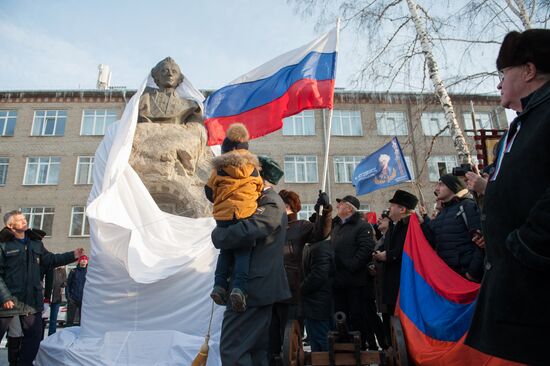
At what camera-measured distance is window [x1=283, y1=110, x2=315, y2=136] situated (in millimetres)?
24844

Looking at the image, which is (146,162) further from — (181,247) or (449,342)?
(449,342)

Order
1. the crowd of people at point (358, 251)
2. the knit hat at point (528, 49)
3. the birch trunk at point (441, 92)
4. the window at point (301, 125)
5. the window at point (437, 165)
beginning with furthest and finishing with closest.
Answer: the window at point (437, 165) < the window at point (301, 125) < the birch trunk at point (441, 92) < the knit hat at point (528, 49) < the crowd of people at point (358, 251)

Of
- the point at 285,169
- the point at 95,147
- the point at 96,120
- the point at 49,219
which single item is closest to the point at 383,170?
the point at 285,169

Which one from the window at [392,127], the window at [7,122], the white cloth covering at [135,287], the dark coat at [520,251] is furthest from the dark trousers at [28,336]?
the window at [7,122]

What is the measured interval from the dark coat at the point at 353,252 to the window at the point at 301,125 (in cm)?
2001

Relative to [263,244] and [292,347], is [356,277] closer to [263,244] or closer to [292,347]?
[292,347]

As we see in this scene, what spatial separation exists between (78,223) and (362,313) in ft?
70.3

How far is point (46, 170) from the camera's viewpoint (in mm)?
23547

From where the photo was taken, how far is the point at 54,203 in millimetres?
22781

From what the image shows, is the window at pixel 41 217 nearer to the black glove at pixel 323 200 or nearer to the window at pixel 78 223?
the window at pixel 78 223

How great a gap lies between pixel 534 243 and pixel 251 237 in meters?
1.64

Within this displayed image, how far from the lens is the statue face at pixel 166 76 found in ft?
18.0

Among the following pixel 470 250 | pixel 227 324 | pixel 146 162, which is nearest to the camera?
pixel 227 324

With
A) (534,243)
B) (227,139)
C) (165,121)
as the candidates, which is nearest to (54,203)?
(165,121)
